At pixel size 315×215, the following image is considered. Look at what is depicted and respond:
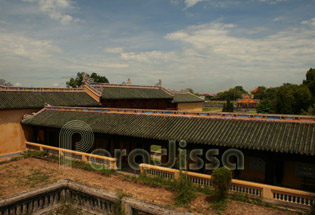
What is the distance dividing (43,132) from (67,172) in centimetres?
903

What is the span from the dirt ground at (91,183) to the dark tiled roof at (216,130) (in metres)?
2.65

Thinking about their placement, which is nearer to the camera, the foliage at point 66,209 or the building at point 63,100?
the foliage at point 66,209

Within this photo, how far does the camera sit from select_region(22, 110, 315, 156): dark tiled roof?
11000 mm

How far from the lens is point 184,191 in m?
11.3

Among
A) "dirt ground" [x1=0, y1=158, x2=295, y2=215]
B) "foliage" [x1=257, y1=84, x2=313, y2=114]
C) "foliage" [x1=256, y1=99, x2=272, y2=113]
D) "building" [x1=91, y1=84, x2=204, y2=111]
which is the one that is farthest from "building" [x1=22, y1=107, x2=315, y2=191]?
"foliage" [x1=256, y1=99, x2=272, y2=113]

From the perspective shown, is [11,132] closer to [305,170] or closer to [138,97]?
[138,97]

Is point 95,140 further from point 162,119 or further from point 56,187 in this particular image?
point 56,187

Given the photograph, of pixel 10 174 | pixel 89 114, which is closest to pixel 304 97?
pixel 89 114

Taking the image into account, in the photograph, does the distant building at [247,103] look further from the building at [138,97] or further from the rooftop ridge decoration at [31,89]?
the rooftop ridge decoration at [31,89]

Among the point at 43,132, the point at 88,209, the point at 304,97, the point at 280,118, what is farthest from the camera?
the point at 304,97

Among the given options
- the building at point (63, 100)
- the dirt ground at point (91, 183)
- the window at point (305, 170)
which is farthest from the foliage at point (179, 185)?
the building at point (63, 100)

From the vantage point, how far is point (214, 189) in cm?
1144

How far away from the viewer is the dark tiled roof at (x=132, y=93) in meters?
27.8

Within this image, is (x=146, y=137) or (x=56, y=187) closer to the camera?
(x=56, y=187)
